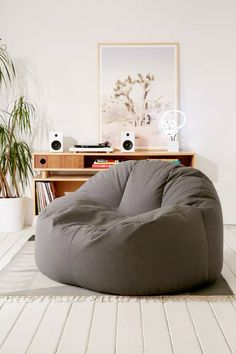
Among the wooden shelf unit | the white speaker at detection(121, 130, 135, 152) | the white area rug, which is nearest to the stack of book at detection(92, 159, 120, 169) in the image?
the wooden shelf unit

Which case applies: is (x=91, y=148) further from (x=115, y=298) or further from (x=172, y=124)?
(x=115, y=298)

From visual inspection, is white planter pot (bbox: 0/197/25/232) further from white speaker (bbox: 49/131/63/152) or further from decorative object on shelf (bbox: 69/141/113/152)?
decorative object on shelf (bbox: 69/141/113/152)

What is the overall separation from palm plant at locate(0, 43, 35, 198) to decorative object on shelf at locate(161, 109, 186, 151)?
1272 mm

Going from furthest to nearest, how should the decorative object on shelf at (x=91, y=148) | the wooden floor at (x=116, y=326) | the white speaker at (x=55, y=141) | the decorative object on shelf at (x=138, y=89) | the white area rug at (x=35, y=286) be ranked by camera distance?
1. the decorative object on shelf at (x=138, y=89)
2. the white speaker at (x=55, y=141)
3. the decorative object on shelf at (x=91, y=148)
4. the white area rug at (x=35, y=286)
5. the wooden floor at (x=116, y=326)

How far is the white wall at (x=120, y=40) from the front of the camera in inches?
215

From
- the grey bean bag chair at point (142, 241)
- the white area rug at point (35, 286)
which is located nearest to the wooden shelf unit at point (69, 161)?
the grey bean bag chair at point (142, 241)

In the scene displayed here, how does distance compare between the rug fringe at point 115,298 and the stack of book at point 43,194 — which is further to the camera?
the stack of book at point 43,194

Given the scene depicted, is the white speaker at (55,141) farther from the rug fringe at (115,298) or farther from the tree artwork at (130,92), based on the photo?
the rug fringe at (115,298)

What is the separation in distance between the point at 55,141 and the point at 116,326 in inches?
114

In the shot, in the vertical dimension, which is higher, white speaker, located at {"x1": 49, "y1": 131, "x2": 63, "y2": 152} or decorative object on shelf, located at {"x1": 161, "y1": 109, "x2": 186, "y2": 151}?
decorative object on shelf, located at {"x1": 161, "y1": 109, "x2": 186, "y2": 151}

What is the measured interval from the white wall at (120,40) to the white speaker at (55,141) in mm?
216

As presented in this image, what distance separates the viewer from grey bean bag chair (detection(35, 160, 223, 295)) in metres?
3.20

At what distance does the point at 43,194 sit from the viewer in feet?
17.6

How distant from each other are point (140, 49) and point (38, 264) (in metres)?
2.66
